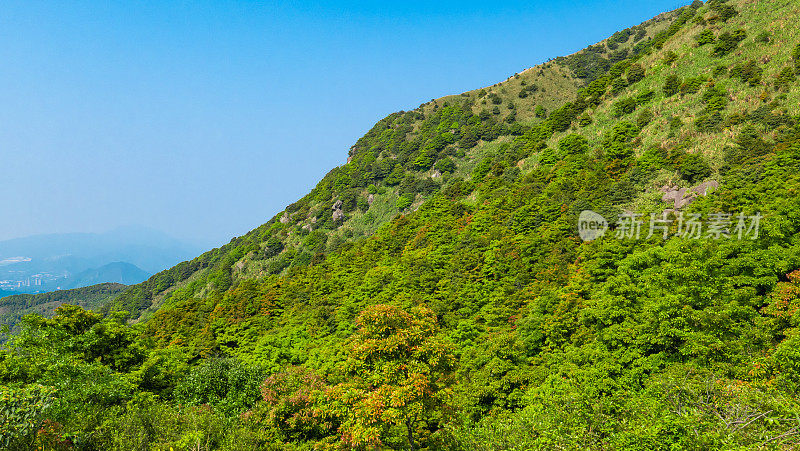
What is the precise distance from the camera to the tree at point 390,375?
14312 mm

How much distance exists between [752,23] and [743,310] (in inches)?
2921

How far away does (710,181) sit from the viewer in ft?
141

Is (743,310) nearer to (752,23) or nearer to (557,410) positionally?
(557,410)

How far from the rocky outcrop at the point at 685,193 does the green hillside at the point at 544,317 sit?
31 cm

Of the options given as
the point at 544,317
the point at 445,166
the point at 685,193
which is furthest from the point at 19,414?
the point at 445,166

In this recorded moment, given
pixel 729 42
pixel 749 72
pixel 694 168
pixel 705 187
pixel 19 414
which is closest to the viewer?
pixel 19 414

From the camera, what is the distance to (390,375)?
1541 centimetres

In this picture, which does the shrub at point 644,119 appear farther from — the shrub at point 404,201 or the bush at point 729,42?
the shrub at point 404,201

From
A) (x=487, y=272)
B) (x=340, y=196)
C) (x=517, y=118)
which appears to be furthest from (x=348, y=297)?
(x=517, y=118)

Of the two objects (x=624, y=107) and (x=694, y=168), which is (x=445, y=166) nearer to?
(x=624, y=107)

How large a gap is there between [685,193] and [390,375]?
4408 cm

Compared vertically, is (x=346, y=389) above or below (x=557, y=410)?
above

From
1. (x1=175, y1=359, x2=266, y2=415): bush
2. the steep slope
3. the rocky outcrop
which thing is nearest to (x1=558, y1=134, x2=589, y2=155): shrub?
the steep slope

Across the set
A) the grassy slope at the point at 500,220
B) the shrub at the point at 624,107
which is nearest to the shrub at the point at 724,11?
the grassy slope at the point at 500,220
